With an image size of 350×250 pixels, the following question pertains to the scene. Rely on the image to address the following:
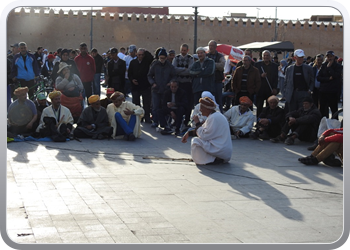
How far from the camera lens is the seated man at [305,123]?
928 centimetres

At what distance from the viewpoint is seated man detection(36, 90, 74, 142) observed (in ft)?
30.0

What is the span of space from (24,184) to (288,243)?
10.5 ft

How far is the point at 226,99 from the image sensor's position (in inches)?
523

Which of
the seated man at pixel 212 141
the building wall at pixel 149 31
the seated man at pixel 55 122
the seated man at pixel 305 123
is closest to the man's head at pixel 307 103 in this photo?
the seated man at pixel 305 123

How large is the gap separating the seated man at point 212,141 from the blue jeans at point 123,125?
2.19m

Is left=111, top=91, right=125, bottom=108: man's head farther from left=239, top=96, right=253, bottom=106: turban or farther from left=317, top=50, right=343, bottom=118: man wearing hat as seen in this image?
left=317, top=50, right=343, bottom=118: man wearing hat

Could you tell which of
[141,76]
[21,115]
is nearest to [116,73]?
[141,76]

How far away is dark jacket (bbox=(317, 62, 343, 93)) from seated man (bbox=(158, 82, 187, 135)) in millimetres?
2584

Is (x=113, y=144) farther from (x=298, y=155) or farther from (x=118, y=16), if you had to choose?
(x=118, y=16)

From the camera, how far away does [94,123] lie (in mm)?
9531

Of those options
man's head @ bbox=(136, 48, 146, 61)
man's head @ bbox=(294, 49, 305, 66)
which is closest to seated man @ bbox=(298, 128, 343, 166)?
man's head @ bbox=(294, 49, 305, 66)

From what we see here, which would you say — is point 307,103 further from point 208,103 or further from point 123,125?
point 123,125
